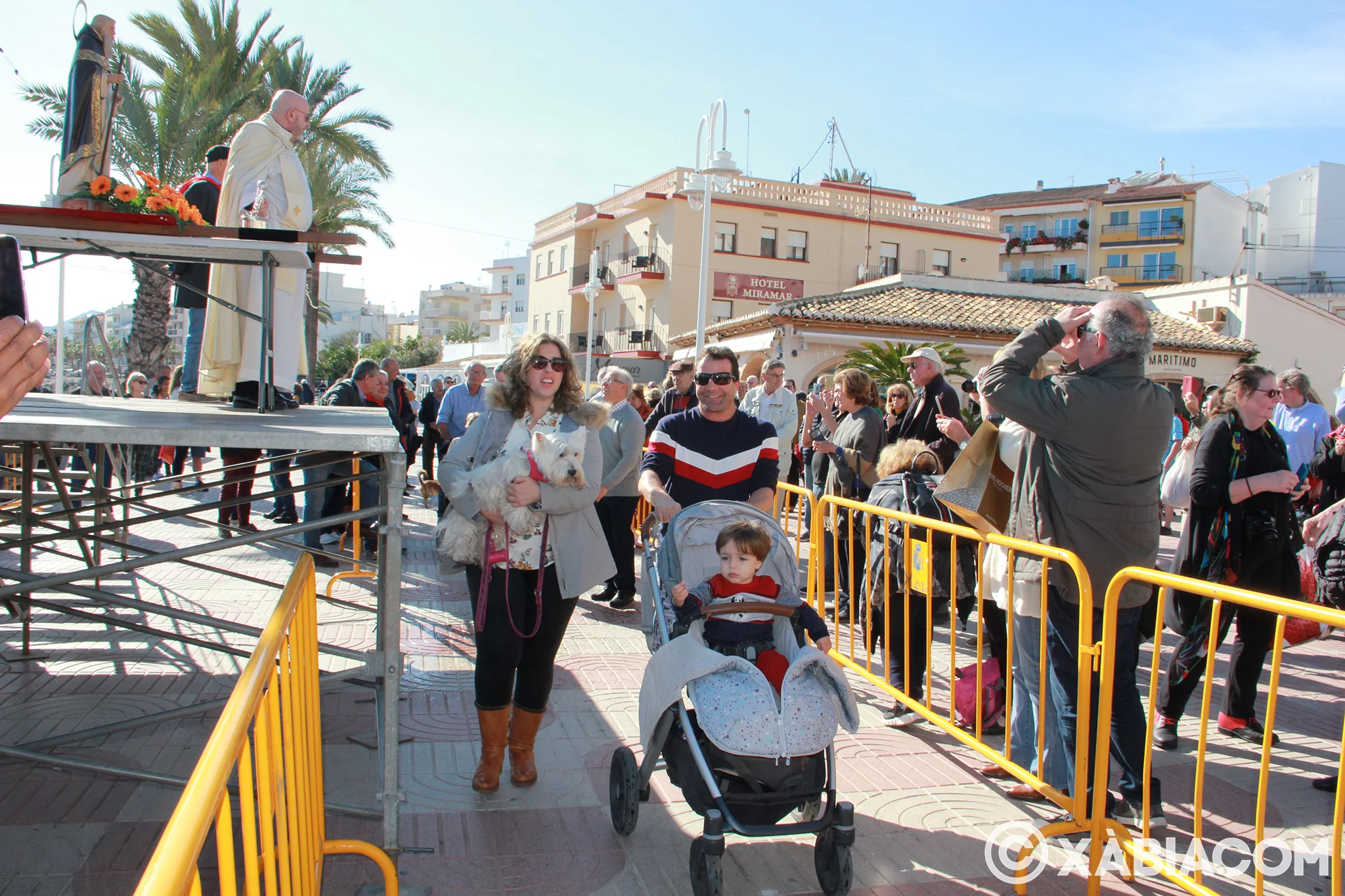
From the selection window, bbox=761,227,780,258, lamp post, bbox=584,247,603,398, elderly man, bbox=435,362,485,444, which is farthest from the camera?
window, bbox=761,227,780,258

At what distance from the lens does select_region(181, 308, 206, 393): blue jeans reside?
6.72 metres

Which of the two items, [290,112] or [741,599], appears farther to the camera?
[290,112]

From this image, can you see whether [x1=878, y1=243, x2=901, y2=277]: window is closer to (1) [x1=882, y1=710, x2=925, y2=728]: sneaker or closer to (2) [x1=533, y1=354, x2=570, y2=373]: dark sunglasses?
(1) [x1=882, y1=710, x2=925, y2=728]: sneaker

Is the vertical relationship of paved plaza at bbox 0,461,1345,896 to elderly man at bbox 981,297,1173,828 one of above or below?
below

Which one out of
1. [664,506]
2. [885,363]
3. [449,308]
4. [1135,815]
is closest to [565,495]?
[664,506]

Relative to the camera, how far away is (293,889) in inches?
86.6

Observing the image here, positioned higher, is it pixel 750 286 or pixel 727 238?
pixel 727 238

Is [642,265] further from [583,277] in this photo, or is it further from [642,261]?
[583,277]

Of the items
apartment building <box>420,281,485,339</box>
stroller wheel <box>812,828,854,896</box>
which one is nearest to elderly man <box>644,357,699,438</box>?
stroller wheel <box>812,828,854,896</box>

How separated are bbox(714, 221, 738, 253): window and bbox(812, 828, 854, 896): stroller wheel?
3829 centimetres

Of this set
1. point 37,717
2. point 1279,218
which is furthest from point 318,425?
point 1279,218

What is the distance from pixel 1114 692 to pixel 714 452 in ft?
6.58

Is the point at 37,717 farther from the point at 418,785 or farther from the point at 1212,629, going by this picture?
the point at 1212,629

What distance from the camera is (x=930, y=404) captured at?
21.6ft
